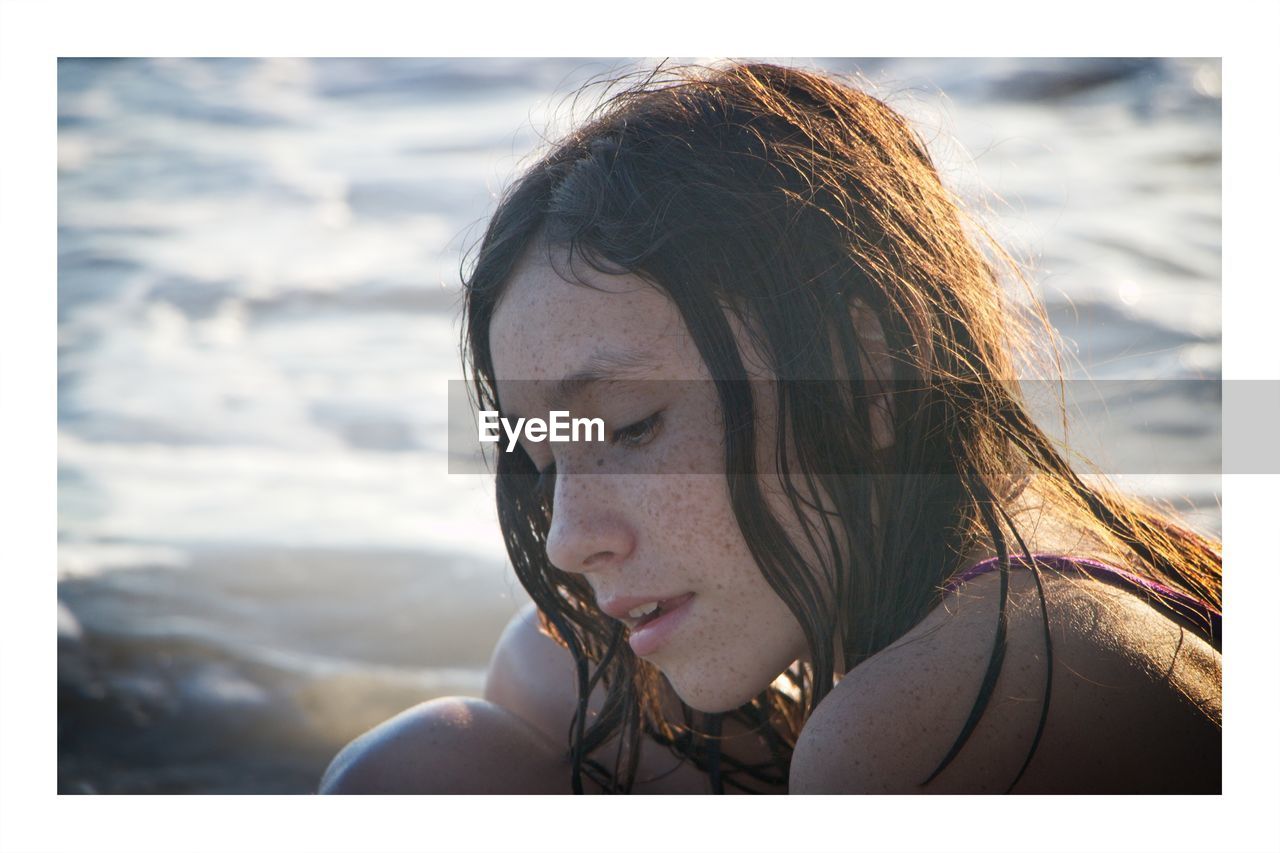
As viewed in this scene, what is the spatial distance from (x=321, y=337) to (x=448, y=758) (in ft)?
5.58

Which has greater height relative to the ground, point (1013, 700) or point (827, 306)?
point (827, 306)

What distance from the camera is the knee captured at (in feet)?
4.34

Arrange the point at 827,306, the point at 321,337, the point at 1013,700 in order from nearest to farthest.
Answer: the point at 1013,700
the point at 827,306
the point at 321,337

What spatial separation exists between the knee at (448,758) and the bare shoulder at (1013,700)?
1.29 feet

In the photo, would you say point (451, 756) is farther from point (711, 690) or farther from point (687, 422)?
point (687, 422)

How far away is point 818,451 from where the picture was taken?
116 cm

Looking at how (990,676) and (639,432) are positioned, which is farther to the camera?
(639,432)

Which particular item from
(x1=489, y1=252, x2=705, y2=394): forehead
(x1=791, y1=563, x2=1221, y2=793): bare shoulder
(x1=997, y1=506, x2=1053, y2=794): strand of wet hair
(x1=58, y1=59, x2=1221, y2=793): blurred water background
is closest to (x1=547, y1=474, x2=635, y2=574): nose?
(x1=489, y1=252, x2=705, y2=394): forehead

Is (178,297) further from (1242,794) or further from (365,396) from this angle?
(1242,794)

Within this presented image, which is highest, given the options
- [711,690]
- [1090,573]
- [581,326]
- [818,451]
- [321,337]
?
[321,337]

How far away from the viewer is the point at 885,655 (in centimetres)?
108

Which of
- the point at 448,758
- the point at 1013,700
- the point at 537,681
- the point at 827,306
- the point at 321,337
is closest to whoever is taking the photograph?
the point at 1013,700
